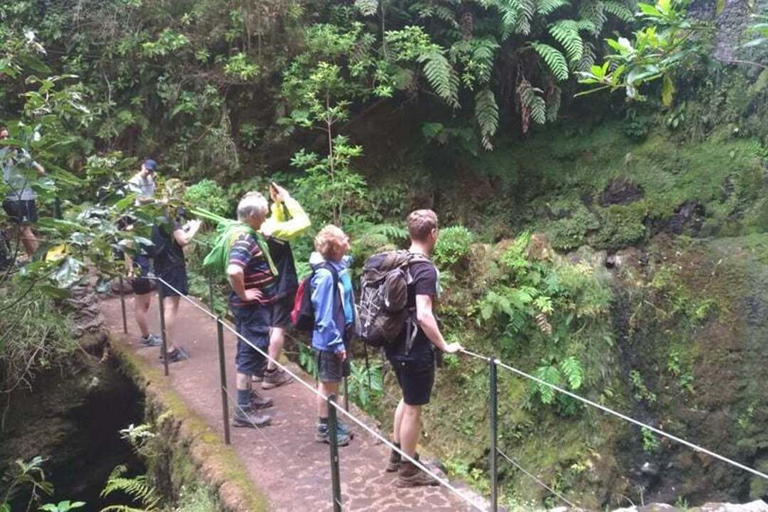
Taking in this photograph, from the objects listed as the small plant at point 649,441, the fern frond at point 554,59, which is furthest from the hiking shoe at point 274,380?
the fern frond at point 554,59

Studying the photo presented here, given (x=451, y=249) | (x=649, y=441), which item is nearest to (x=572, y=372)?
(x=649, y=441)

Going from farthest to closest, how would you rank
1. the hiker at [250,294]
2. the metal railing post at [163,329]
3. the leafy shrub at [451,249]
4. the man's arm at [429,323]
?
the leafy shrub at [451,249], the metal railing post at [163,329], the hiker at [250,294], the man's arm at [429,323]

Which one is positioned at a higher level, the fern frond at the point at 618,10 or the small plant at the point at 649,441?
the fern frond at the point at 618,10

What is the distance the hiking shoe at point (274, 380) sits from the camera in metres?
6.36

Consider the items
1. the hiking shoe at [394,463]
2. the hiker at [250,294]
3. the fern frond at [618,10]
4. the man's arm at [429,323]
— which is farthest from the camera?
the fern frond at [618,10]

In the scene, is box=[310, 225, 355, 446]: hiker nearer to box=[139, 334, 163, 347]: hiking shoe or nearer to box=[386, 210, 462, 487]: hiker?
box=[386, 210, 462, 487]: hiker

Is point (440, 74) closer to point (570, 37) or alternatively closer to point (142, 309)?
point (570, 37)

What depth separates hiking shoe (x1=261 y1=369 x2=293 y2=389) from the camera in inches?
251

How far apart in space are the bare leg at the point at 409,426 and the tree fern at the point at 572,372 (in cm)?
322

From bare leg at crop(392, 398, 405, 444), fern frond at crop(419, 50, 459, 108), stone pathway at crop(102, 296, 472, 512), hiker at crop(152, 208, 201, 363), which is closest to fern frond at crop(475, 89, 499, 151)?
fern frond at crop(419, 50, 459, 108)

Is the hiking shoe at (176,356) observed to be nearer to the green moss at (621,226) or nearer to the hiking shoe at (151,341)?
the hiking shoe at (151,341)

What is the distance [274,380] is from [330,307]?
1.97m

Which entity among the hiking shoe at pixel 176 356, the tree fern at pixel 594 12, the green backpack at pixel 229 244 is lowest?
the hiking shoe at pixel 176 356

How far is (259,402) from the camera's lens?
5.79m
